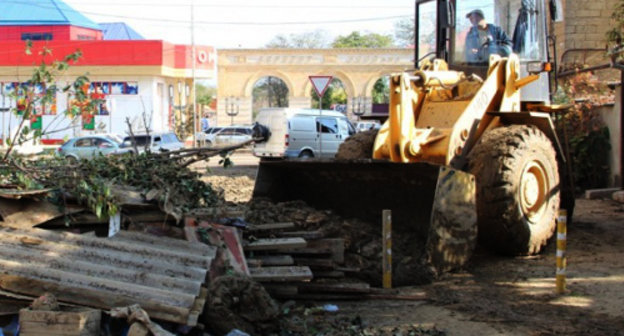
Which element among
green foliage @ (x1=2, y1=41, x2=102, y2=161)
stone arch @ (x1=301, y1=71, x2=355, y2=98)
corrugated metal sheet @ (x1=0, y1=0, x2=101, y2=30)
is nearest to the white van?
green foliage @ (x1=2, y1=41, x2=102, y2=161)

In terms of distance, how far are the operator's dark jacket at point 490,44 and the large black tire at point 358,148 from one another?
176 cm

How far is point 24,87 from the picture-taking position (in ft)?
24.9

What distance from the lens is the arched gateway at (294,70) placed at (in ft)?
159

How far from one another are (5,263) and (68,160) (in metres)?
2.79

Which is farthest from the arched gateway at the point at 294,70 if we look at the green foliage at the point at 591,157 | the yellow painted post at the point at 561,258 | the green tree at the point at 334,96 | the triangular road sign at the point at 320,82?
the yellow painted post at the point at 561,258

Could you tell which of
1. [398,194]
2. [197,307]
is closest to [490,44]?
[398,194]

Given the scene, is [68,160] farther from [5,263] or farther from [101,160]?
[5,263]

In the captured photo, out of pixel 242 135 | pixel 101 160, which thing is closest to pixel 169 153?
pixel 101 160

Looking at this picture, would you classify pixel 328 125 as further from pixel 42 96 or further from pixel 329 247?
pixel 42 96

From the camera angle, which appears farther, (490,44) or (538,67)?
(490,44)

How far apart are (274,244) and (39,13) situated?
162 feet

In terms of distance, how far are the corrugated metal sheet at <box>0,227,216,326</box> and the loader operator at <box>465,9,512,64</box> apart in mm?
4950

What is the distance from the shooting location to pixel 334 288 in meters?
7.36

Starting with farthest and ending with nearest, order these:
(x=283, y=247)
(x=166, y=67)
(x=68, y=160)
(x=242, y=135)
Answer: (x=166, y=67)
(x=242, y=135)
(x=68, y=160)
(x=283, y=247)
